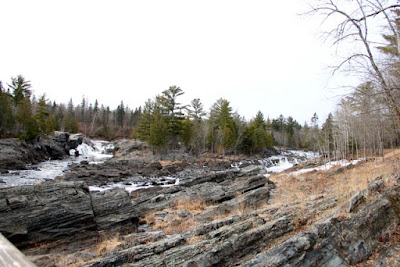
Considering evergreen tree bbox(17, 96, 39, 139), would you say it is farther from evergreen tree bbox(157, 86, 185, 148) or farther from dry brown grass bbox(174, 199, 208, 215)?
dry brown grass bbox(174, 199, 208, 215)

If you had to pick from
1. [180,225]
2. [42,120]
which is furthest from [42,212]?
[42,120]

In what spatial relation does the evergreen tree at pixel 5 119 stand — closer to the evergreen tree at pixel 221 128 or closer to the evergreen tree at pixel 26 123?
the evergreen tree at pixel 26 123

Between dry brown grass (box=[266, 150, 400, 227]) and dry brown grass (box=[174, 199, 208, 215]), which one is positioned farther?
dry brown grass (box=[174, 199, 208, 215])

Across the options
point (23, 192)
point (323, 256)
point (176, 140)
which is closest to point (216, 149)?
point (176, 140)

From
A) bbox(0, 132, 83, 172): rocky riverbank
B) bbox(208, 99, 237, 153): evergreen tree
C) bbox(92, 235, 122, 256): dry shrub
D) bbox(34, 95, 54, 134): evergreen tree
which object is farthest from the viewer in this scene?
bbox(208, 99, 237, 153): evergreen tree

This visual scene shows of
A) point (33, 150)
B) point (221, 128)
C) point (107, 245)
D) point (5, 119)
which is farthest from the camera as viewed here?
point (221, 128)

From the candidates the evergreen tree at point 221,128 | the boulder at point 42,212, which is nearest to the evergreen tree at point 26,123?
the evergreen tree at point 221,128

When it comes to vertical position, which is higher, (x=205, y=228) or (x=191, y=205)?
(x=205, y=228)

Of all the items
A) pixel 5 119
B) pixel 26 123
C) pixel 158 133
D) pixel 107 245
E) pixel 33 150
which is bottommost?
pixel 107 245

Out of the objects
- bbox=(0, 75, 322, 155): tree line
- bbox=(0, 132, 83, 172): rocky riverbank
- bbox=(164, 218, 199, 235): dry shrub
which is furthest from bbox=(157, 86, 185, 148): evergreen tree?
bbox=(164, 218, 199, 235): dry shrub

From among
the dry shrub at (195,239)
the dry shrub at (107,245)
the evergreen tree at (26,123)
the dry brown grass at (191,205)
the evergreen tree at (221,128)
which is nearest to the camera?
the dry shrub at (195,239)

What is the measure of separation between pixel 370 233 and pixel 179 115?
42.0m

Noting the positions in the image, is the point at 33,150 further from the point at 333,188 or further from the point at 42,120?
the point at 333,188

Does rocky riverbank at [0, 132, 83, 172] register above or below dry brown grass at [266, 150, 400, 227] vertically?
above
